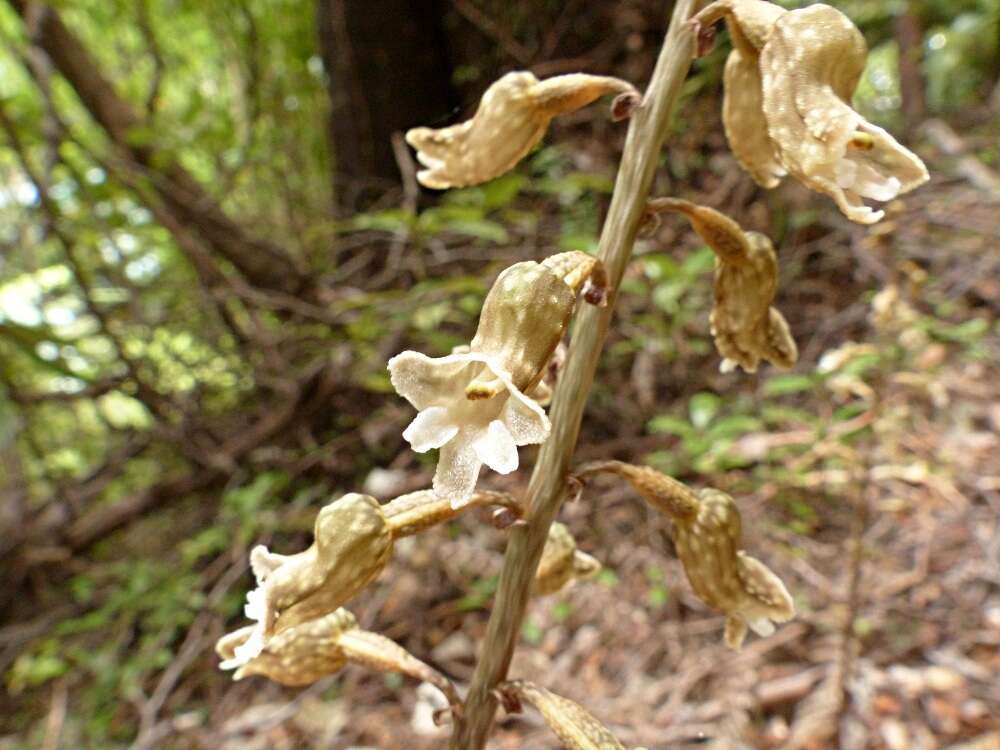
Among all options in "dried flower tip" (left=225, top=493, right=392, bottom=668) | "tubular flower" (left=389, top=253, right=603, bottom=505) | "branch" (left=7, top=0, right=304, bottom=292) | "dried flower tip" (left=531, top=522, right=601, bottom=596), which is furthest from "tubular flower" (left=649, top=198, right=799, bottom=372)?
"branch" (left=7, top=0, right=304, bottom=292)

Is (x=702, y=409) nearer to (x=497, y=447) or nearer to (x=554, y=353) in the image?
(x=554, y=353)

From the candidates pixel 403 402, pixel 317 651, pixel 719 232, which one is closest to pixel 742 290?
pixel 719 232

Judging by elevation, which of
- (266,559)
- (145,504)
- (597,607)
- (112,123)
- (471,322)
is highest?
(112,123)

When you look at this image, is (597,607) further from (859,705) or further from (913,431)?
(913,431)

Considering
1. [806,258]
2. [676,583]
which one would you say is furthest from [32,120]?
[806,258]

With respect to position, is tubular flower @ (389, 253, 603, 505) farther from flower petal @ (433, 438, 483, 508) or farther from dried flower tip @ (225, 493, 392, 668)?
dried flower tip @ (225, 493, 392, 668)

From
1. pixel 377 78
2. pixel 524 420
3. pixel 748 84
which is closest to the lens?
pixel 524 420

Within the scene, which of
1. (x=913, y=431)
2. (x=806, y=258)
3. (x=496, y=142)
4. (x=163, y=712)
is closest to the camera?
(x=496, y=142)
